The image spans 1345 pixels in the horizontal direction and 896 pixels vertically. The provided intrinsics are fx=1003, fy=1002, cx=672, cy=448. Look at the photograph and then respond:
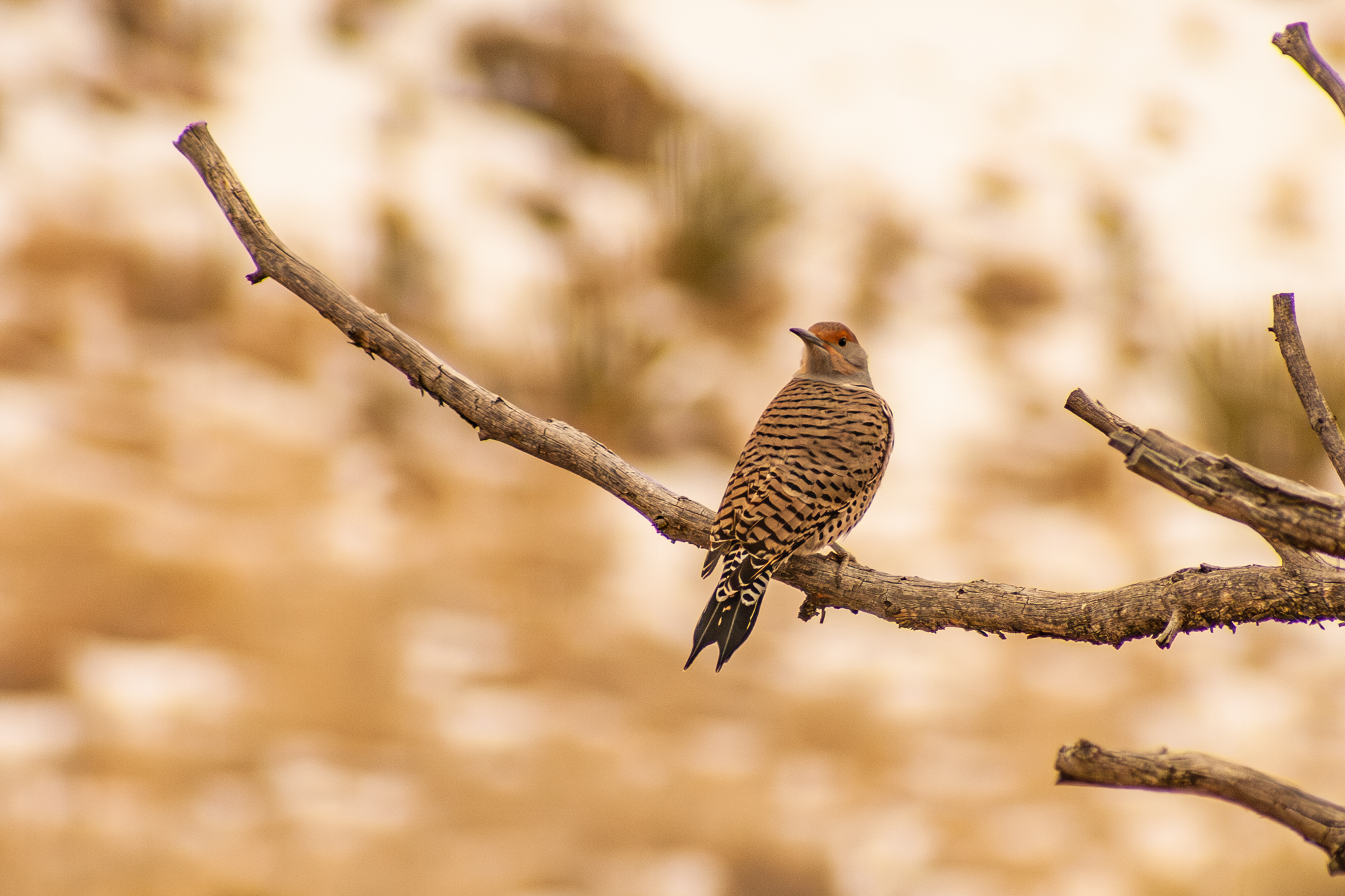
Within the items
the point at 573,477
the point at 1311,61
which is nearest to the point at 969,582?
the point at 1311,61

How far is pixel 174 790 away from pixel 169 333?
2045 mm

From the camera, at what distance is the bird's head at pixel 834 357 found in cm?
279

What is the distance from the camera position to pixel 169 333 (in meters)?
4.60

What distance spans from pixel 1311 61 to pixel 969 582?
2.69ft

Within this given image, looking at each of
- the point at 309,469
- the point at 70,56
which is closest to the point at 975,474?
the point at 309,469

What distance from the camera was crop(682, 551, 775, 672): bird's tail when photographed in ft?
5.78

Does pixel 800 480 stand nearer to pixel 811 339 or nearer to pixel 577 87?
pixel 811 339

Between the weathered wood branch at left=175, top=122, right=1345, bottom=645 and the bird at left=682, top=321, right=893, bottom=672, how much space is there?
0.07m

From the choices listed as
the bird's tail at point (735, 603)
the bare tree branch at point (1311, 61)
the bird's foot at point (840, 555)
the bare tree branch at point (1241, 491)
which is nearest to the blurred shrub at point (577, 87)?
the bird's foot at point (840, 555)

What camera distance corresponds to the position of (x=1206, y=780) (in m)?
0.94

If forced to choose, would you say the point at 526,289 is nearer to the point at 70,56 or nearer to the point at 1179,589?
the point at 70,56

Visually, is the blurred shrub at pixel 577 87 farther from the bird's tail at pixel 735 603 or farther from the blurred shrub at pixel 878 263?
the bird's tail at pixel 735 603

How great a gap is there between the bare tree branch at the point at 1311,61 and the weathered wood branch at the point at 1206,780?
0.77 m

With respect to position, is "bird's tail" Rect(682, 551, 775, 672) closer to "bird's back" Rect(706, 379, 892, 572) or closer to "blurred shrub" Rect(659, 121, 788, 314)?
"bird's back" Rect(706, 379, 892, 572)
